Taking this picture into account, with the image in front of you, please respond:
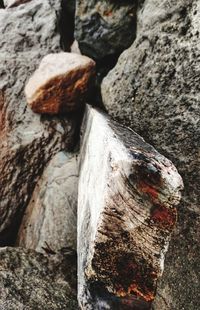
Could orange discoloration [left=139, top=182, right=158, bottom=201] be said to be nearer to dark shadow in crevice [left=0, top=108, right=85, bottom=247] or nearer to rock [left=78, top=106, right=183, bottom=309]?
rock [left=78, top=106, right=183, bottom=309]

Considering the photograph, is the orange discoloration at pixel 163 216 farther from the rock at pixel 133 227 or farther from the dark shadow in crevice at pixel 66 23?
the dark shadow in crevice at pixel 66 23

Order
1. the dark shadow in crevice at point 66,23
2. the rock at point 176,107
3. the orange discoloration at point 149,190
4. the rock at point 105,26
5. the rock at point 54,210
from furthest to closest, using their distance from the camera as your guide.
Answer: the dark shadow in crevice at point 66,23 → the rock at point 54,210 → the rock at point 105,26 → the rock at point 176,107 → the orange discoloration at point 149,190

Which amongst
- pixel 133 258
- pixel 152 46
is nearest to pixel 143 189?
pixel 133 258

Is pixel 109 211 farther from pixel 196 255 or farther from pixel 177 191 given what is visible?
pixel 196 255

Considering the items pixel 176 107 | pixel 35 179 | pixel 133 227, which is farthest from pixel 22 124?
pixel 133 227

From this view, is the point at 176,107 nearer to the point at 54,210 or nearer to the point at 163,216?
the point at 163,216

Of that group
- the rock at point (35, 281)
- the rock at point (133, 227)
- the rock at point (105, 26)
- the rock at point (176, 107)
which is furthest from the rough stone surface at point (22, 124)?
the rock at point (133, 227)
